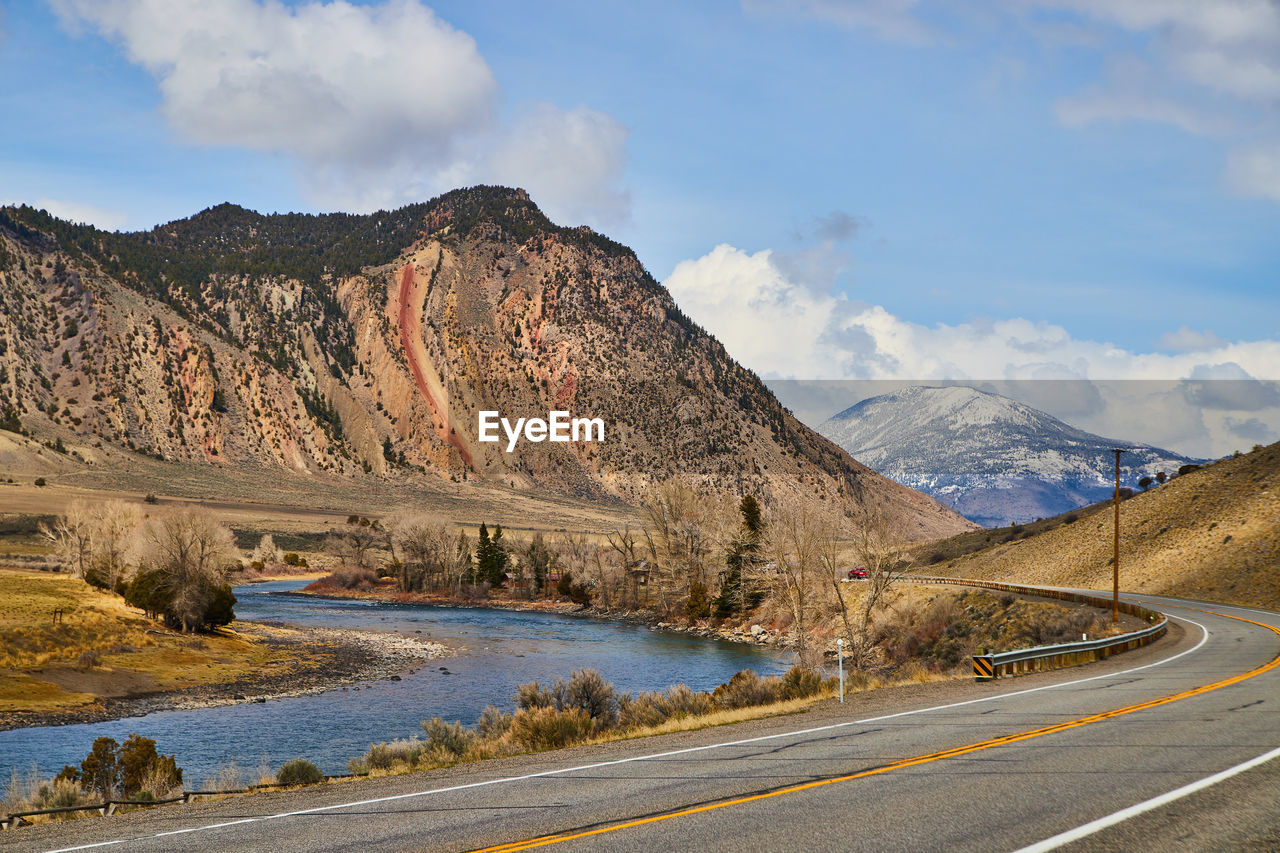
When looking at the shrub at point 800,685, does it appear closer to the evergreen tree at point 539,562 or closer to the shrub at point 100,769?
the shrub at point 100,769

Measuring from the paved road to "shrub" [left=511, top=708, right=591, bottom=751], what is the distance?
2.74m

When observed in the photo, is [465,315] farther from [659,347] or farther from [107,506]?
[107,506]

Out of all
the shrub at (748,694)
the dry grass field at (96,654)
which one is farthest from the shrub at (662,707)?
the dry grass field at (96,654)

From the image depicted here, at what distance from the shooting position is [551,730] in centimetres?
1836

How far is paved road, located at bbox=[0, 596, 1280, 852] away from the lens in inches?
327

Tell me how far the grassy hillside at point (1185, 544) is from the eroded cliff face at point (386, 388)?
79.3m

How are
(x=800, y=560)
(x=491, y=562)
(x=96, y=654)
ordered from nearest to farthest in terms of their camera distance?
1. (x=96, y=654)
2. (x=800, y=560)
3. (x=491, y=562)

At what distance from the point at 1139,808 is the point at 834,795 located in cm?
289

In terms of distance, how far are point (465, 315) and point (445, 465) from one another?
1422 inches

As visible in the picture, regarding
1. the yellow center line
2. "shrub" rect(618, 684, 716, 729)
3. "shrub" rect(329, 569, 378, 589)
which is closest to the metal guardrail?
the yellow center line

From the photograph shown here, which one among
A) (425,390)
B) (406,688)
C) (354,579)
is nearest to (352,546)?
(354,579)

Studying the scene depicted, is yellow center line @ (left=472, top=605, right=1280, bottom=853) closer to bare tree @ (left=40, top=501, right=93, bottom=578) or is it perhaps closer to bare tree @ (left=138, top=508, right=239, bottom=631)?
bare tree @ (left=138, top=508, right=239, bottom=631)

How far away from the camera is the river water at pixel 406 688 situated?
2953cm

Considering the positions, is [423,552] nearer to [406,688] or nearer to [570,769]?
[406,688]
